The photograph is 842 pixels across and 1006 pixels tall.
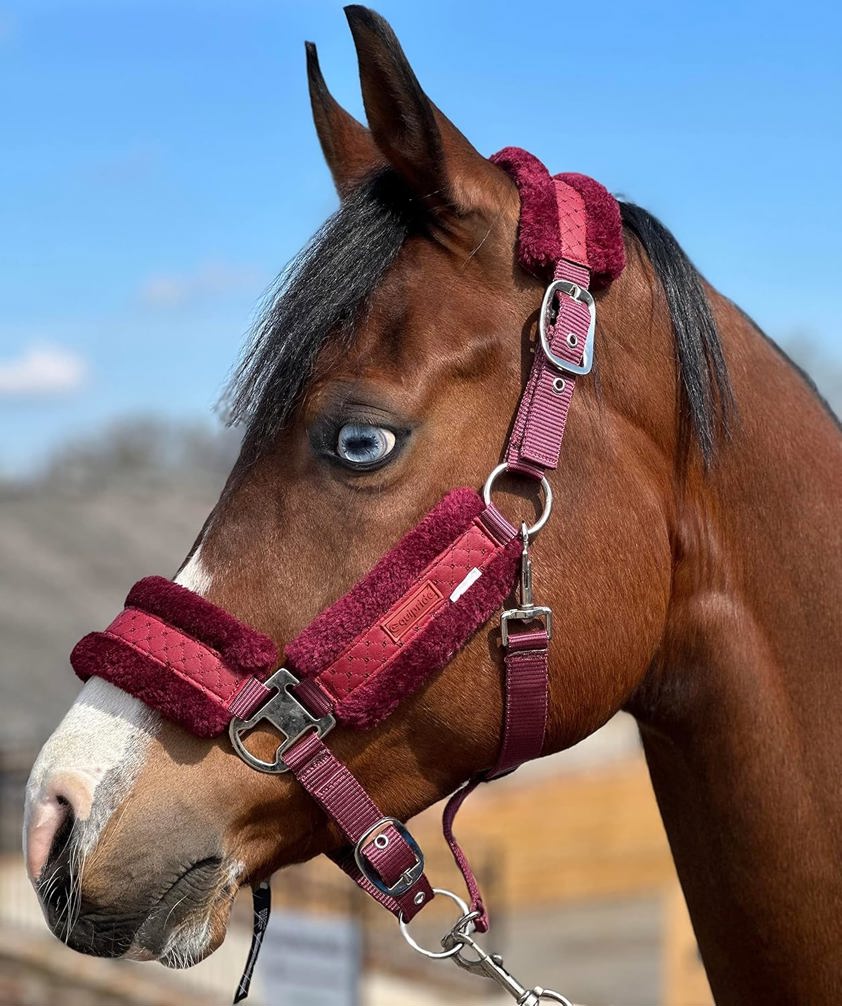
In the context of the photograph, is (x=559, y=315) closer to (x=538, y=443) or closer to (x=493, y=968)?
(x=538, y=443)

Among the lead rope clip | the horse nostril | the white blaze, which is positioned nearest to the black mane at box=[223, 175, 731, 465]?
the white blaze

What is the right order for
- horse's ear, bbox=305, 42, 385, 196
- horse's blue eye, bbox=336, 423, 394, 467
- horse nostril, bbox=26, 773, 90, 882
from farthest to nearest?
1. horse's ear, bbox=305, 42, 385, 196
2. horse's blue eye, bbox=336, 423, 394, 467
3. horse nostril, bbox=26, 773, 90, 882

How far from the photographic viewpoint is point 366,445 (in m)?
2.21

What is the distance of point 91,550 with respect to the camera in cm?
2564

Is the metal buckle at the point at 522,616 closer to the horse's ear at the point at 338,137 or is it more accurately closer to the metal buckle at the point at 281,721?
the metal buckle at the point at 281,721

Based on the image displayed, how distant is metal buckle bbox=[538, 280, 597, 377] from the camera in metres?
2.27

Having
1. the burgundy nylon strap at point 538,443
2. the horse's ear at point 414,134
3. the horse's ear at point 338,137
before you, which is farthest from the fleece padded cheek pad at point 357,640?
the horse's ear at point 338,137

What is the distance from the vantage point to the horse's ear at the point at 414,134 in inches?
83.7

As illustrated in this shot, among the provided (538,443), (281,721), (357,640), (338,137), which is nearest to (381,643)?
(357,640)

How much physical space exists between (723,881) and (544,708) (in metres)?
0.57

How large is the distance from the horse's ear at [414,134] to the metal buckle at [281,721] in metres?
1.04

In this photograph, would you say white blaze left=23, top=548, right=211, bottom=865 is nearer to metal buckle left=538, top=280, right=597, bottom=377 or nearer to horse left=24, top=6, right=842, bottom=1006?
horse left=24, top=6, right=842, bottom=1006

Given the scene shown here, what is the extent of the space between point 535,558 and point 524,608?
4.2 inches

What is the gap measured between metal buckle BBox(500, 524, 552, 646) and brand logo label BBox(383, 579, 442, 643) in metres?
0.15
